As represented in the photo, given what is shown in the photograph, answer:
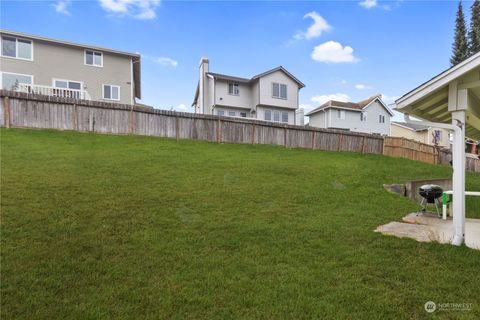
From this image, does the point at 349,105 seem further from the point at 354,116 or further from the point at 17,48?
the point at 17,48

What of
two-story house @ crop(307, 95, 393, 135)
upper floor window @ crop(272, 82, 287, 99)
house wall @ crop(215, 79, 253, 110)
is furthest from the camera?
two-story house @ crop(307, 95, 393, 135)

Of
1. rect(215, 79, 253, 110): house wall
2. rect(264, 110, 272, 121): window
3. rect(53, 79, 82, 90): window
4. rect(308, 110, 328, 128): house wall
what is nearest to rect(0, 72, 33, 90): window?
rect(53, 79, 82, 90): window

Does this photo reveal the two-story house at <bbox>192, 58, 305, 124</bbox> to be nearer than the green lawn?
No

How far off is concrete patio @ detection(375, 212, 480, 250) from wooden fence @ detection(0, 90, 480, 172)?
10377mm

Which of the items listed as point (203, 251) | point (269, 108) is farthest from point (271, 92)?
point (203, 251)

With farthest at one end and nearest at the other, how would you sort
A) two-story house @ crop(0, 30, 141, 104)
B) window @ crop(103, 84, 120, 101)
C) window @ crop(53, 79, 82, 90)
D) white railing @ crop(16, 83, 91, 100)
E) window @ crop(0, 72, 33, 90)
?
window @ crop(103, 84, 120, 101), window @ crop(53, 79, 82, 90), two-story house @ crop(0, 30, 141, 104), window @ crop(0, 72, 33, 90), white railing @ crop(16, 83, 91, 100)

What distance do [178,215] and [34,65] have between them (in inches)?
807

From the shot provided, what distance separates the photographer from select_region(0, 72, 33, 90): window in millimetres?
19036

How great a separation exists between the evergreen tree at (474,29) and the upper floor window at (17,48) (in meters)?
43.2

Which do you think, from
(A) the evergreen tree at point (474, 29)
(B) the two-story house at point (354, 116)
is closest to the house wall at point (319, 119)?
(B) the two-story house at point (354, 116)

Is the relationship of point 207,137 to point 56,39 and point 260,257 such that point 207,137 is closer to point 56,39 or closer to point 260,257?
point 260,257

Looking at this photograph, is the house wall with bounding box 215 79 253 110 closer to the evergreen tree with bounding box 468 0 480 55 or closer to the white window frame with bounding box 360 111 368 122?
the white window frame with bounding box 360 111 368 122

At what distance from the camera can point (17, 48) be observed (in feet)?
64.7

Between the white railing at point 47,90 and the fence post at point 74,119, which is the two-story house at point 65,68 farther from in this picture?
the fence post at point 74,119
